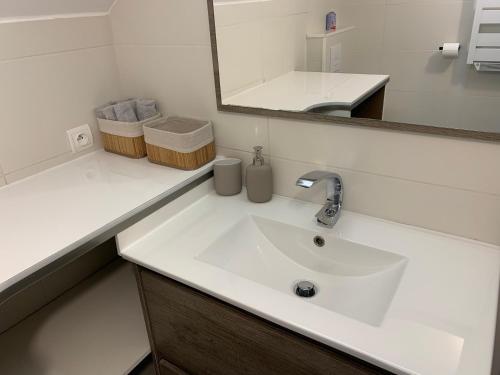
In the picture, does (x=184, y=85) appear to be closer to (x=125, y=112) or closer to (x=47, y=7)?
(x=125, y=112)

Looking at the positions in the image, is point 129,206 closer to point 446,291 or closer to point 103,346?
point 103,346

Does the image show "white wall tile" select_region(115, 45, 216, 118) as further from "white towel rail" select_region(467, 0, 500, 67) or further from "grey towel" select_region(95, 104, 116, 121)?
"white towel rail" select_region(467, 0, 500, 67)

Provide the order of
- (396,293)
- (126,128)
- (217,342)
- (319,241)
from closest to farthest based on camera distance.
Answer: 1. (396,293)
2. (217,342)
3. (319,241)
4. (126,128)

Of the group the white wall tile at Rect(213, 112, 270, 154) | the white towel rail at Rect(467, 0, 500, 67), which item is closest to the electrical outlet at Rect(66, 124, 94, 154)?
the white wall tile at Rect(213, 112, 270, 154)

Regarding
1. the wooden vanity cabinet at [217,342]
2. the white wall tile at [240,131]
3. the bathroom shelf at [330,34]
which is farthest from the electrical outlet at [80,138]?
the bathroom shelf at [330,34]

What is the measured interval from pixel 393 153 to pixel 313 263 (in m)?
0.38

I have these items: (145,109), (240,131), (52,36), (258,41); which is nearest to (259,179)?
(240,131)

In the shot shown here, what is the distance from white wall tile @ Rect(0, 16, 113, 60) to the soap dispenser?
2.37 ft

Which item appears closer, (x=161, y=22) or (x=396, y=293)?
(x=396, y=293)

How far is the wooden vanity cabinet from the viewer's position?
0.82 meters

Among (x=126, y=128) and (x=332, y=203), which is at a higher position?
(x=126, y=128)

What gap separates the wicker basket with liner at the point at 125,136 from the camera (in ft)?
4.47

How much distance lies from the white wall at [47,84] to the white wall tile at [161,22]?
87mm

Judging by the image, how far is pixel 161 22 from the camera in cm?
131
